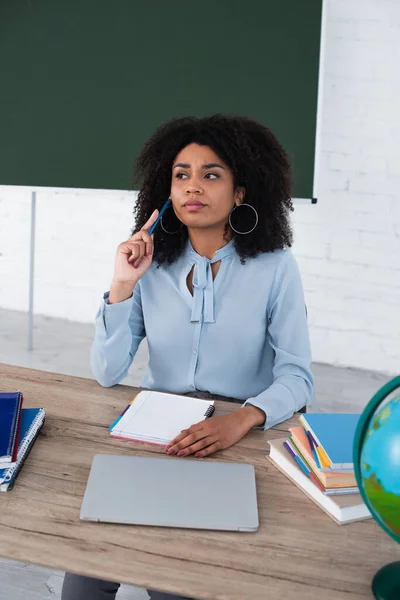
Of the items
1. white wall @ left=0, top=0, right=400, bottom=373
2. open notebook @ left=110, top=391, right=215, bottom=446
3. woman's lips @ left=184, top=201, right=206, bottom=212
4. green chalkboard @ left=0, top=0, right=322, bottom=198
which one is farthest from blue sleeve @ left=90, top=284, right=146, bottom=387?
white wall @ left=0, top=0, right=400, bottom=373

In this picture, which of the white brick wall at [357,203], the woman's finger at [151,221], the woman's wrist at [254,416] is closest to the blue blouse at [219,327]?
the woman's finger at [151,221]

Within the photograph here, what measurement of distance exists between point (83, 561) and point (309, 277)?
8.71ft

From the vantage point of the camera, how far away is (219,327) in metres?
1.43

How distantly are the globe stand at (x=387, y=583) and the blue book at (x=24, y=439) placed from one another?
512 mm

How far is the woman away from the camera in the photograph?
140 cm

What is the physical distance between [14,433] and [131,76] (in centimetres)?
233

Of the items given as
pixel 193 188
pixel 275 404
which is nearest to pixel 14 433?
pixel 275 404

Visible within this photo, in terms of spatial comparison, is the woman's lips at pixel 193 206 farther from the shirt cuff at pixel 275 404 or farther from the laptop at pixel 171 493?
the laptop at pixel 171 493

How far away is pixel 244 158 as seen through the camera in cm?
150

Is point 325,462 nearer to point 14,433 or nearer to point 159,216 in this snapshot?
point 14,433

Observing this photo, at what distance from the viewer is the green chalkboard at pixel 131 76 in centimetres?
276

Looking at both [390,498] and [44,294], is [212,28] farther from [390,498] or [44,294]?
[390,498]

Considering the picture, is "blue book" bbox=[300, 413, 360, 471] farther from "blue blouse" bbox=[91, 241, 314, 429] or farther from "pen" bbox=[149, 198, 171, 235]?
"pen" bbox=[149, 198, 171, 235]

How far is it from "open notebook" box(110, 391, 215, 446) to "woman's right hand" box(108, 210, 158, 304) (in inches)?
10.3
